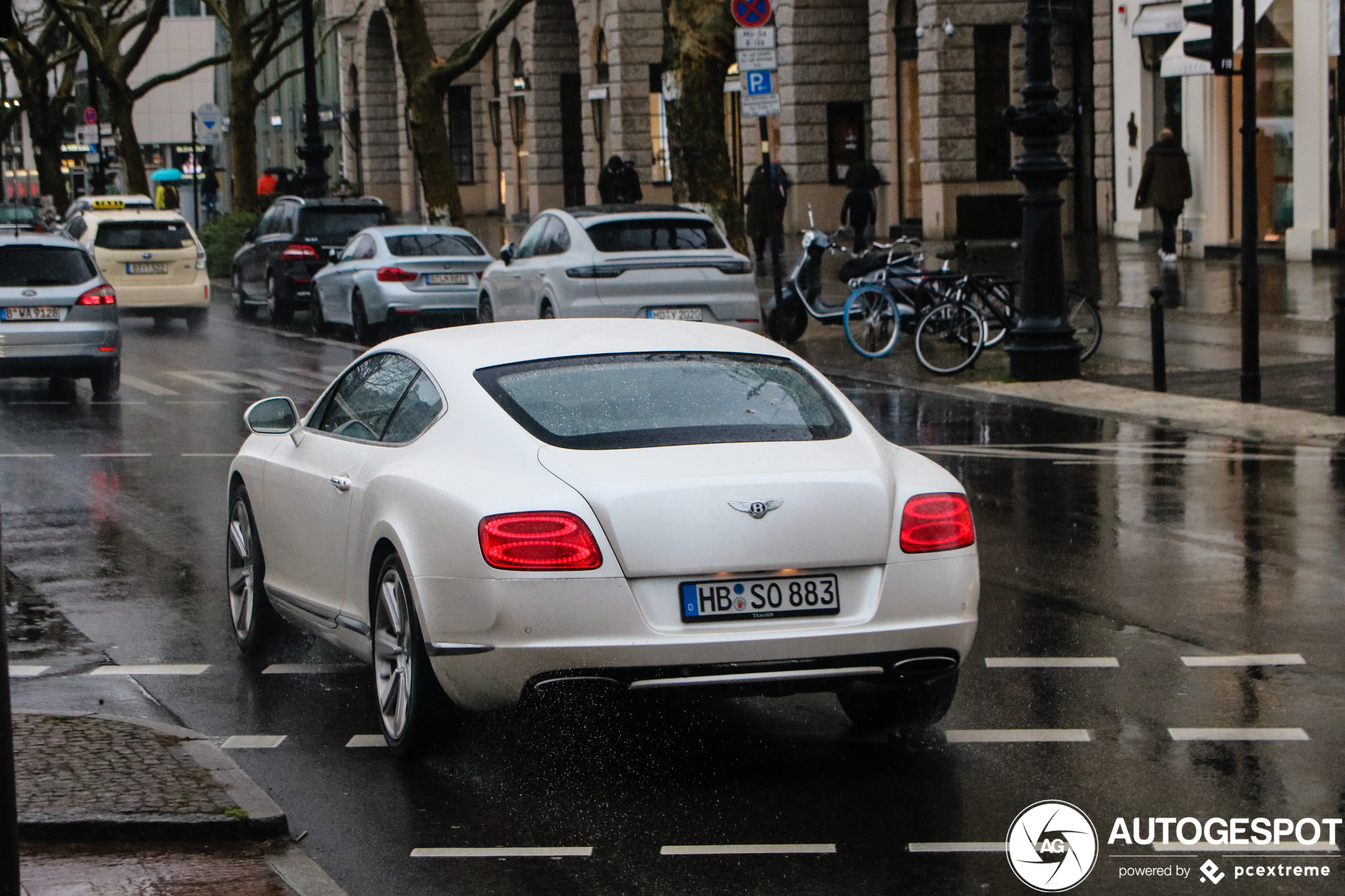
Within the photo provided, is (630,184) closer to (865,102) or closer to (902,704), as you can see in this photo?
(865,102)

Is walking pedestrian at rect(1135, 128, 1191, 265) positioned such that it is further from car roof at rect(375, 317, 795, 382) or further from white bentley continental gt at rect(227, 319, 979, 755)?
white bentley continental gt at rect(227, 319, 979, 755)

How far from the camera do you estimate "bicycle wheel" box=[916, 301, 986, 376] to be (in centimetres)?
1888

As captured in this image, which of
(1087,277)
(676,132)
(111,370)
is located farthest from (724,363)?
(1087,277)

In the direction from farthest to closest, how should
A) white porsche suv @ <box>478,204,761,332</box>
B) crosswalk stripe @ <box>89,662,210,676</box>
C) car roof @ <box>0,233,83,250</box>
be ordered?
1. white porsche suv @ <box>478,204,761,332</box>
2. car roof @ <box>0,233,83,250</box>
3. crosswalk stripe @ <box>89,662,210,676</box>

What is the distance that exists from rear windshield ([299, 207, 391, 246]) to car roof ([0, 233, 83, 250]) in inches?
372

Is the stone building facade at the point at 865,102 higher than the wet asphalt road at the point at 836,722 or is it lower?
higher

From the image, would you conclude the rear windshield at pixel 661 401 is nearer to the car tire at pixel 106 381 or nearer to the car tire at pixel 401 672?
the car tire at pixel 401 672

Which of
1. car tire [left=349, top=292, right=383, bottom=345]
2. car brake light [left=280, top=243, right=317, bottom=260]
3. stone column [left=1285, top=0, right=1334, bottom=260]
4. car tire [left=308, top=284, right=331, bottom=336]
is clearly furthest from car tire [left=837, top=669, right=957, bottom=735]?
stone column [left=1285, top=0, right=1334, bottom=260]

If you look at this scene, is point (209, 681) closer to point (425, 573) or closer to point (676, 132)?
point (425, 573)

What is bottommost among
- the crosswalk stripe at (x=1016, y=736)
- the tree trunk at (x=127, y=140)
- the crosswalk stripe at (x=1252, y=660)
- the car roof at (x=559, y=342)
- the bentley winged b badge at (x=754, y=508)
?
the crosswalk stripe at (x=1252, y=660)

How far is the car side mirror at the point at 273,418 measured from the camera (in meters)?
7.95

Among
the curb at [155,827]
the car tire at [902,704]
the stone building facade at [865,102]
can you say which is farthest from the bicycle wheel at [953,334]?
the stone building facade at [865,102]

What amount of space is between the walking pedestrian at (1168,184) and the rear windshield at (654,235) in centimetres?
1163

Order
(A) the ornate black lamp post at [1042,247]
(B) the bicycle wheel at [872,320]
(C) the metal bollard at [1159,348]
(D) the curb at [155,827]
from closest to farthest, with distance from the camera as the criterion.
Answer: (D) the curb at [155,827], (C) the metal bollard at [1159,348], (A) the ornate black lamp post at [1042,247], (B) the bicycle wheel at [872,320]
